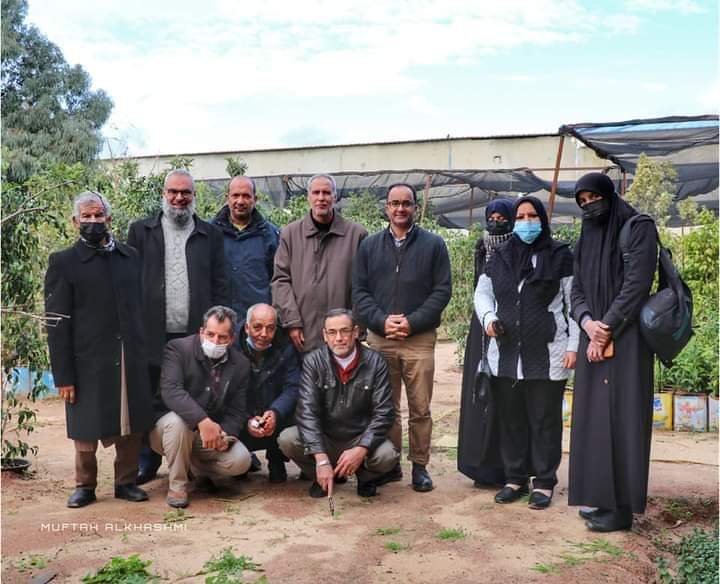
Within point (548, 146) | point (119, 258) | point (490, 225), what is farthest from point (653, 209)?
point (548, 146)

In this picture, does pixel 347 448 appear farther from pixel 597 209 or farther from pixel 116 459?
pixel 597 209

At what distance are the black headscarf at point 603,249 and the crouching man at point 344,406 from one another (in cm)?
134

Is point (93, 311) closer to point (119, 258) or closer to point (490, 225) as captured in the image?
point (119, 258)

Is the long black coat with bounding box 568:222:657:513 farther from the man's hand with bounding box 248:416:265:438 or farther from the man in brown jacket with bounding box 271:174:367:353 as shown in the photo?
the man's hand with bounding box 248:416:265:438

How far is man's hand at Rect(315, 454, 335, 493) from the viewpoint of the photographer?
15.7ft

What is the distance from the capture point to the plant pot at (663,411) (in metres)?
7.38

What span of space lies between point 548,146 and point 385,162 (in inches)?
158

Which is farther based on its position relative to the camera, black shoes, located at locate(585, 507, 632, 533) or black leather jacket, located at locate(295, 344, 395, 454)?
black leather jacket, located at locate(295, 344, 395, 454)

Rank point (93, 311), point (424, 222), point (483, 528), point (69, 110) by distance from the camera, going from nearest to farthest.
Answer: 1. point (483, 528)
2. point (93, 311)
3. point (424, 222)
4. point (69, 110)

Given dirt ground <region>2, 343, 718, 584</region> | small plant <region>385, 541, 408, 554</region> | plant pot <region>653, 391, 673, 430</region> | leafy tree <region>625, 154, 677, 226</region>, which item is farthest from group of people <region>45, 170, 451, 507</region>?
leafy tree <region>625, 154, 677, 226</region>

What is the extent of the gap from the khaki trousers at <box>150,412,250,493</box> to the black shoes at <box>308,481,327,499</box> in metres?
0.44

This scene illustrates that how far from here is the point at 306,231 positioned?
17.7 feet

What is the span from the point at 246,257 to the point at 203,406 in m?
1.09

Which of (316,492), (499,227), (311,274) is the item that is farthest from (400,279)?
(316,492)
